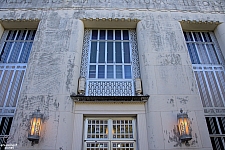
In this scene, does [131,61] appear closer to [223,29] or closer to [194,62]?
[194,62]

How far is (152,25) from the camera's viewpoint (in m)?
8.13

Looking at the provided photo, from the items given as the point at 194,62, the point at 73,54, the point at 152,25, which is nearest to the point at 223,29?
the point at 194,62

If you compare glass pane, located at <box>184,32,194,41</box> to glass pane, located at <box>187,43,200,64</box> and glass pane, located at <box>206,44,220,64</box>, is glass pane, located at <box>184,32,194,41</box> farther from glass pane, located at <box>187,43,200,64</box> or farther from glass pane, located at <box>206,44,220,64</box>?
glass pane, located at <box>206,44,220,64</box>

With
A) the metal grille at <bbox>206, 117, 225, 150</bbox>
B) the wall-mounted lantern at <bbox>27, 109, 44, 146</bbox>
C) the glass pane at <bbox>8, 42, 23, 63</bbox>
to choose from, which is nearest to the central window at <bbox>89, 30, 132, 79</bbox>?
the wall-mounted lantern at <bbox>27, 109, 44, 146</bbox>

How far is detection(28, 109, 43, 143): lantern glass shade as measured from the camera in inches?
211

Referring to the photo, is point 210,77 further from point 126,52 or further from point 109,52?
point 109,52

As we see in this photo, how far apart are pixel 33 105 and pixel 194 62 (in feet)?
22.0

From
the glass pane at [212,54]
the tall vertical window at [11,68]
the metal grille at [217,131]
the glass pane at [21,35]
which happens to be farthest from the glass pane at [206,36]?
the glass pane at [21,35]

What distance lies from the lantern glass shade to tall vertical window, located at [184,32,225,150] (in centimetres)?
577

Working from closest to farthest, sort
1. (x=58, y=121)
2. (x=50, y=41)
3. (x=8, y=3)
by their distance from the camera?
(x=58, y=121) → (x=50, y=41) → (x=8, y=3)

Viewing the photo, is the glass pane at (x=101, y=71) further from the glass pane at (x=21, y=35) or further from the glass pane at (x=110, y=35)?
the glass pane at (x=21, y=35)

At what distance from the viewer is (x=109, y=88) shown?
22.7ft

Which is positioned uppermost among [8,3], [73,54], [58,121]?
[8,3]

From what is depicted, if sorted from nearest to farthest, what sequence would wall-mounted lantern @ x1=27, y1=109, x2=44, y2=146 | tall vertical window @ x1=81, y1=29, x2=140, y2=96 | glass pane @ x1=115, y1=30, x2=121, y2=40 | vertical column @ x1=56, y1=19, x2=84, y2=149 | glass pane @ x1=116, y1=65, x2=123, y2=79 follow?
1. wall-mounted lantern @ x1=27, y1=109, x2=44, y2=146
2. vertical column @ x1=56, y1=19, x2=84, y2=149
3. tall vertical window @ x1=81, y1=29, x2=140, y2=96
4. glass pane @ x1=116, y1=65, x2=123, y2=79
5. glass pane @ x1=115, y1=30, x2=121, y2=40
